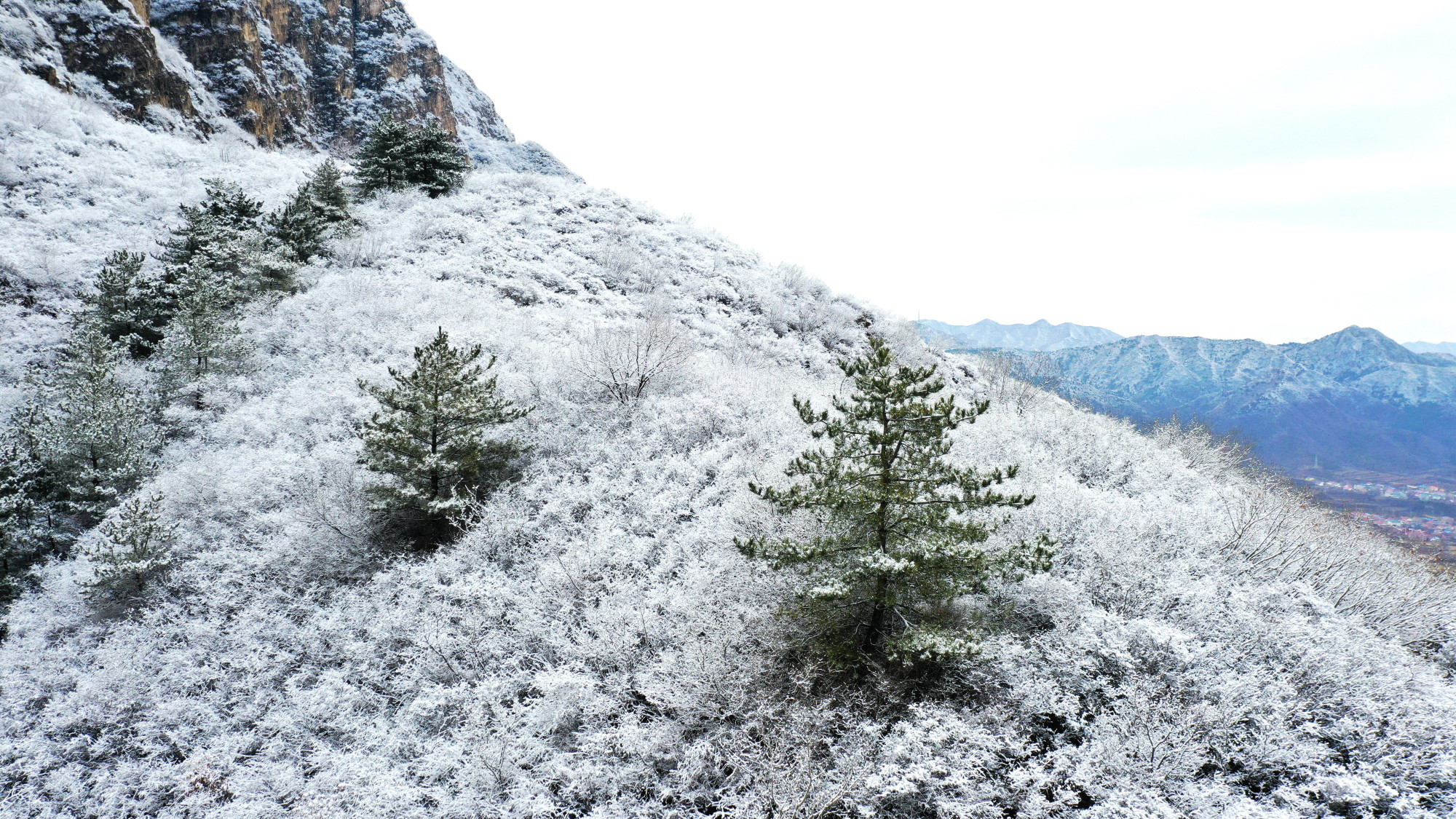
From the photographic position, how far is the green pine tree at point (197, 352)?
17.1 meters

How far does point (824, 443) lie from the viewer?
14508 millimetres

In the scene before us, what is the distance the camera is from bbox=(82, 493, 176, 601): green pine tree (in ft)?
36.7

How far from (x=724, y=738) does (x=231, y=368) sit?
20.9 metres

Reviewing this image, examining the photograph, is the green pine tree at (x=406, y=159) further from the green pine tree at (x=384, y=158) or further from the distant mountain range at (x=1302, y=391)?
the distant mountain range at (x=1302, y=391)

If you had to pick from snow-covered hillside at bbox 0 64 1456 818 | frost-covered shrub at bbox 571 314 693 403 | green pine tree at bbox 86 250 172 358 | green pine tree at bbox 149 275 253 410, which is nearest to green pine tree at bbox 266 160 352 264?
green pine tree at bbox 86 250 172 358

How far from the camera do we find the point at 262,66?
5566 cm

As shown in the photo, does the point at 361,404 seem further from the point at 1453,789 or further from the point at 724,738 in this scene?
the point at 1453,789

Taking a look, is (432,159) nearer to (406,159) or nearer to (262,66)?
(406,159)

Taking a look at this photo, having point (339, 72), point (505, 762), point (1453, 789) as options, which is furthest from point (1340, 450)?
point (339, 72)

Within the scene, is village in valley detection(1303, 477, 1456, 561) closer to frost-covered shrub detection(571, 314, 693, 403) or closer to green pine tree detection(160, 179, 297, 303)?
frost-covered shrub detection(571, 314, 693, 403)

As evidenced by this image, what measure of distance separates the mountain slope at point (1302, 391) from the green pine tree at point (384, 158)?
147434 millimetres

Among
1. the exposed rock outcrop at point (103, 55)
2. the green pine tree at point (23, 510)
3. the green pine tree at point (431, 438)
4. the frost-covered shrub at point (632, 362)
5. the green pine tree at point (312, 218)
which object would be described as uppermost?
the exposed rock outcrop at point (103, 55)

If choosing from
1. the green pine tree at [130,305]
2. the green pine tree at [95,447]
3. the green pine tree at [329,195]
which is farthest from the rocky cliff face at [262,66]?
the green pine tree at [95,447]

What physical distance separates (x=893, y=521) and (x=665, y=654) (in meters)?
4.43
